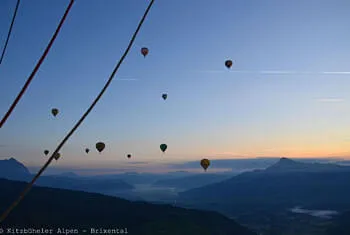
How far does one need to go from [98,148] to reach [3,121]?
2801 inches

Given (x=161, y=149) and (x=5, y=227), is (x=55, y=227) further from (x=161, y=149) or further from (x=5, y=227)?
(x=161, y=149)

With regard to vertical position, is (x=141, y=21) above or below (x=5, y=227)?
above

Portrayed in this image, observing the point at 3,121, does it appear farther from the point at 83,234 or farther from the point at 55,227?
the point at 55,227

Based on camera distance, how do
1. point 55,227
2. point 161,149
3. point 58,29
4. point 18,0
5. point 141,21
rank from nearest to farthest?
point 58,29
point 141,21
point 18,0
point 161,149
point 55,227

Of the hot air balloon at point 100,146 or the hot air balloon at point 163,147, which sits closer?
the hot air balloon at point 100,146

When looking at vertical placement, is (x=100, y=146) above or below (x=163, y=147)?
below

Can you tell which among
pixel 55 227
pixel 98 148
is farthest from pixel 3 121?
pixel 55 227

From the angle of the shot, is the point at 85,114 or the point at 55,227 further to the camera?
the point at 55,227

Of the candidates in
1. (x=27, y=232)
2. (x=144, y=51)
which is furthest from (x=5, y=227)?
(x=144, y=51)

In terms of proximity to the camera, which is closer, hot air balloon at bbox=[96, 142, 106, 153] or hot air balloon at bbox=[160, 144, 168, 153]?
hot air balloon at bbox=[96, 142, 106, 153]

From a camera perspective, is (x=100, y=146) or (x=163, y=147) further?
(x=163, y=147)

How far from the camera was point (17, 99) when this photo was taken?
3092 mm

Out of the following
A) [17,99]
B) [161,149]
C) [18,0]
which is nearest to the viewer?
[17,99]

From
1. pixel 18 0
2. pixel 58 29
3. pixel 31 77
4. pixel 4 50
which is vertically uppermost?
pixel 18 0
